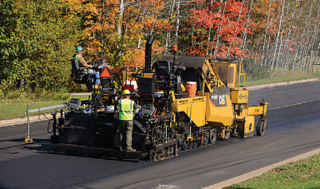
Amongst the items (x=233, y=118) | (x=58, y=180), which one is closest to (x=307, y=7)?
(x=233, y=118)

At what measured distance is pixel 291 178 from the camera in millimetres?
11633

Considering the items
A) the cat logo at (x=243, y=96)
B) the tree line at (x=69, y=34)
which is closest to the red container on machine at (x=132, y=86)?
the cat logo at (x=243, y=96)

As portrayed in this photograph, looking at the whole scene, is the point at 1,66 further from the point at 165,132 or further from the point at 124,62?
the point at 165,132

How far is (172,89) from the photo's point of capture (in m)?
15.3

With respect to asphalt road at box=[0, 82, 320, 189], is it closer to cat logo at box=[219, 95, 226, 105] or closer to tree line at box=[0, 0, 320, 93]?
cat logo at box=[219, 95, 226, 105]

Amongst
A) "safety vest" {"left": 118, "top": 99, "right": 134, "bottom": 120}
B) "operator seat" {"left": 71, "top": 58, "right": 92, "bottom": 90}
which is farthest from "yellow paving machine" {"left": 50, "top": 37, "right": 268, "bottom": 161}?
"operator seat" {"left": 71, "top": 58, "right": 92, "bottom": 90}

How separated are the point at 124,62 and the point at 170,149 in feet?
39.3

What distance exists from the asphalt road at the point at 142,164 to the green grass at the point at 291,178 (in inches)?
40.3

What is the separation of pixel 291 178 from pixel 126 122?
483cm

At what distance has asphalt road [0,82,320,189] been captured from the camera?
1179 centimetres

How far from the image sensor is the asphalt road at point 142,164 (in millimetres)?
11789

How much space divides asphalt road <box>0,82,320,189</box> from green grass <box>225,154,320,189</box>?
1.02 meters

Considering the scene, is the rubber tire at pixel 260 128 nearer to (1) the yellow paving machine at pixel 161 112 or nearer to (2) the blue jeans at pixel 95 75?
(1) the yellow paving machine at pixel 161 112

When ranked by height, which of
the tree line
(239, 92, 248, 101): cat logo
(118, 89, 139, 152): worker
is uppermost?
the tree line
